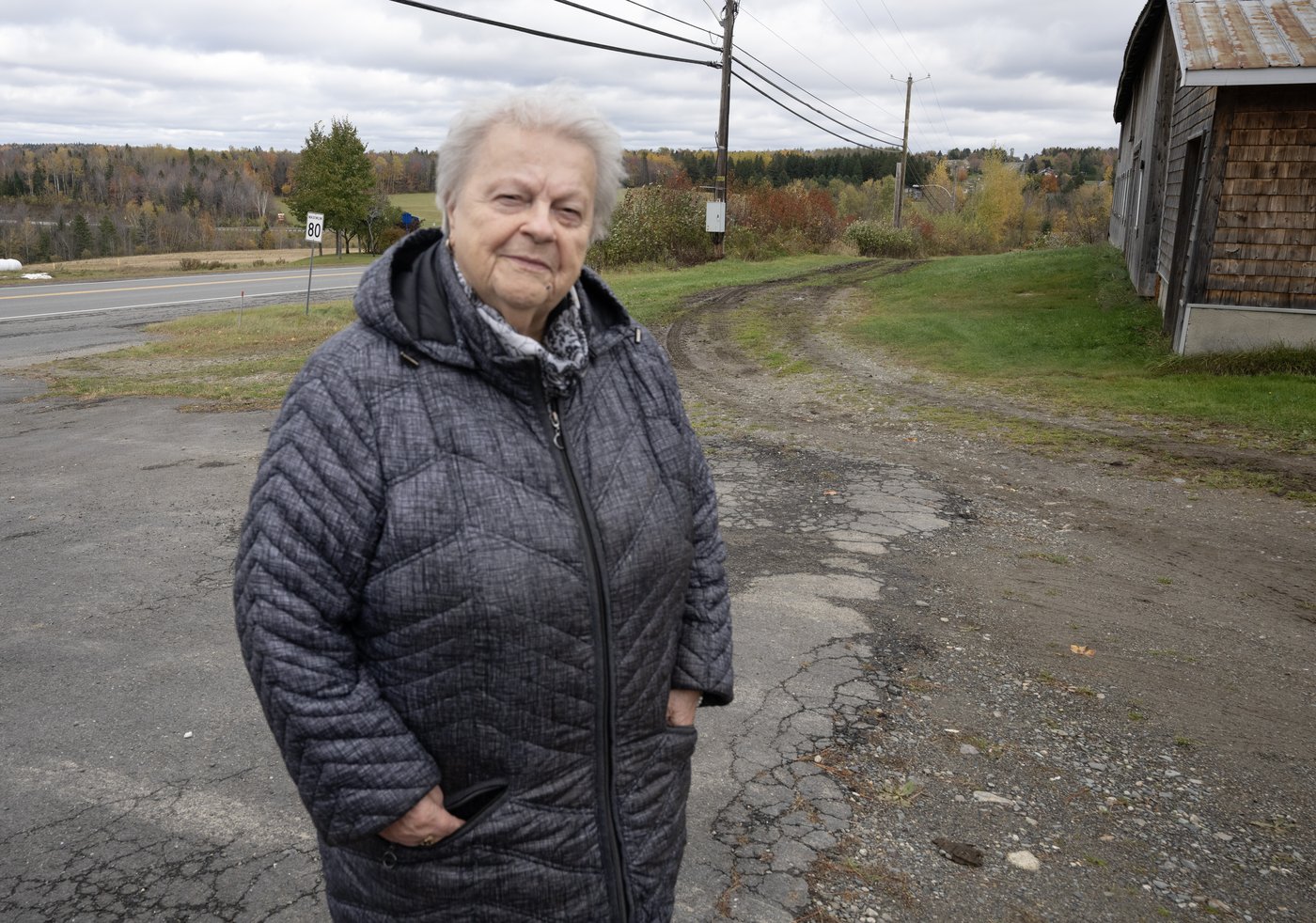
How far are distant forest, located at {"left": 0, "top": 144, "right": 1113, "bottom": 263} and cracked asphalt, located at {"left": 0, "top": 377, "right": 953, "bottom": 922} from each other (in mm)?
50884

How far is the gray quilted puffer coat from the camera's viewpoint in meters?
1.52

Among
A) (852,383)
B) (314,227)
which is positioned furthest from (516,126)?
(314,227)

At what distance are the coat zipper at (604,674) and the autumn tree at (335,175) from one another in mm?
44042

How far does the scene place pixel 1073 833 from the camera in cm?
313

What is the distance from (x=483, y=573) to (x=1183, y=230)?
13275mm

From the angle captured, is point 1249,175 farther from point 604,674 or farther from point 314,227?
point 314,227

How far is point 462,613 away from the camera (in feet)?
5.08

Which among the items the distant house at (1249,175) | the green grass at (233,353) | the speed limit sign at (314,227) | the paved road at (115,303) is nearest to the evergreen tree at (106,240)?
the paved road at (115,303)

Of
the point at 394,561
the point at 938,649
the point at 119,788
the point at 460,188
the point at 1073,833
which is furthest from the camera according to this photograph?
the point at 938,649

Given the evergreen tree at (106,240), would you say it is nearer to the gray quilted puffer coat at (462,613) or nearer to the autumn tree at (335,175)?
the autumn tree at (335,175)

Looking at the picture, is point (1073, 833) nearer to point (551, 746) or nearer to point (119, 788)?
point (551, 746)

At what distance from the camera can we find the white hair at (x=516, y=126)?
1721mm

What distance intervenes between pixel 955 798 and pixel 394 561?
2490mm

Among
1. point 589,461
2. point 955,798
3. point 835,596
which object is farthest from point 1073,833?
point 589,461
